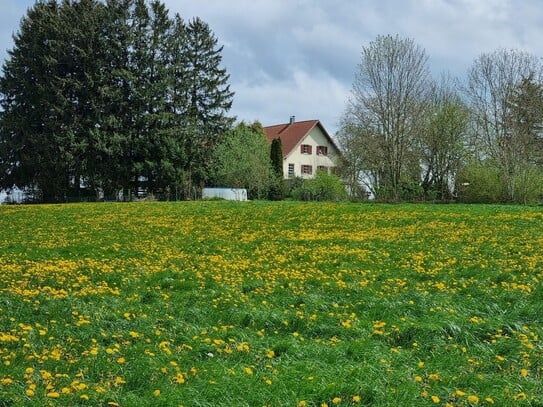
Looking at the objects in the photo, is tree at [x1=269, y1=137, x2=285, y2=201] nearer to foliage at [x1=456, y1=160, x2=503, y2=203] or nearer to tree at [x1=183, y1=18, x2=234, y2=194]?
tree at [x1=183, y1=18, x2=234, y2=194]

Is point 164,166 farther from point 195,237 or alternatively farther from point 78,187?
point 195,237

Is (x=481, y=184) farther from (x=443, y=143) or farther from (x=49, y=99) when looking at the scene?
(x=49, y=99)

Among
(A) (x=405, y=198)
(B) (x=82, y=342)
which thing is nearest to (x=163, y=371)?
(B) (x=82, y=342)

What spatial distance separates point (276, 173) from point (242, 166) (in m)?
3.68

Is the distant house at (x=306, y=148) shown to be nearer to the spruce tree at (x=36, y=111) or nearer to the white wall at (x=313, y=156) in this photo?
the white wall at (x=313, y=156)

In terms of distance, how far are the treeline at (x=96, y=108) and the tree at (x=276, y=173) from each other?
6.22m

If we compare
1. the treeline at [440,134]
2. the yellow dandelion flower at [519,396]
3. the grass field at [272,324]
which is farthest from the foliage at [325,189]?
the yellow dandelion flower at [519,396]

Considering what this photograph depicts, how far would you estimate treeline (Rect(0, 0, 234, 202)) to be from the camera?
39.6 m

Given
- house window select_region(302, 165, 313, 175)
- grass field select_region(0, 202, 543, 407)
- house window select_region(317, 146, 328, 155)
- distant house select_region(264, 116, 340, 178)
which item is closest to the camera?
grass field select_region(0, 202, 543, 407)

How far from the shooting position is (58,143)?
38.8 meters

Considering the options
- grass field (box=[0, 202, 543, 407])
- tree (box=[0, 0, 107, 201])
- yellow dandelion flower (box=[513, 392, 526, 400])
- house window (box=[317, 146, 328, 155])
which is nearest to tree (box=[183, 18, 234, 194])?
tree (box=[0, 0, 107, 201])

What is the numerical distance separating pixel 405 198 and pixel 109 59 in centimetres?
2654

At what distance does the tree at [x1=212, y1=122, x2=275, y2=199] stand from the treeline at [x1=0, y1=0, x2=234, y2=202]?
5.28ft

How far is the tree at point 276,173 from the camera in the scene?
43.7 m
